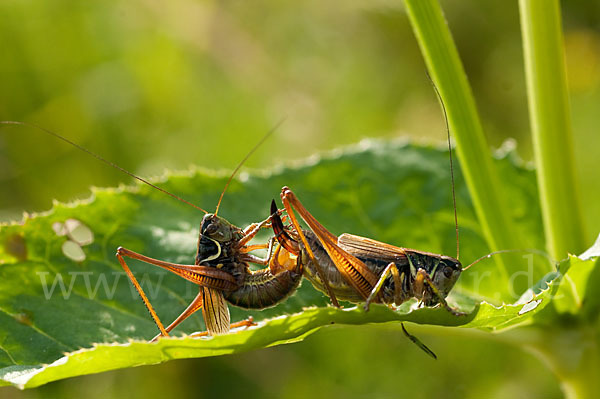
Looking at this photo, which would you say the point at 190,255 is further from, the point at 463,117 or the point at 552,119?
the point at 552,119

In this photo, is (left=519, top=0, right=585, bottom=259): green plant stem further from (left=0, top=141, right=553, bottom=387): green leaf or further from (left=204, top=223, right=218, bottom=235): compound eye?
(left=204, top=223, right=218, bottom=235): compound eye

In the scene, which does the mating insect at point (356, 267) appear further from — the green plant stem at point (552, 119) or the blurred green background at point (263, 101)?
the blurred green background at point (263, 101)

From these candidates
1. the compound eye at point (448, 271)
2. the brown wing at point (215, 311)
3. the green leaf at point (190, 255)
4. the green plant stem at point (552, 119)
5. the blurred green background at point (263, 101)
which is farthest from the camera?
the blurred green background at point (263, 101)

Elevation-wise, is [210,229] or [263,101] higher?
[263,101]

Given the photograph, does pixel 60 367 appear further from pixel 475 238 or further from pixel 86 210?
pixel 475 238

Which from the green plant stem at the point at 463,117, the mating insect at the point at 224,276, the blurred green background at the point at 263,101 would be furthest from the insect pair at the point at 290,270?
the blurred green background at the point at 263,101

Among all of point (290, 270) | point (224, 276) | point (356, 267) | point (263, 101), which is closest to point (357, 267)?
point (356, 267)
